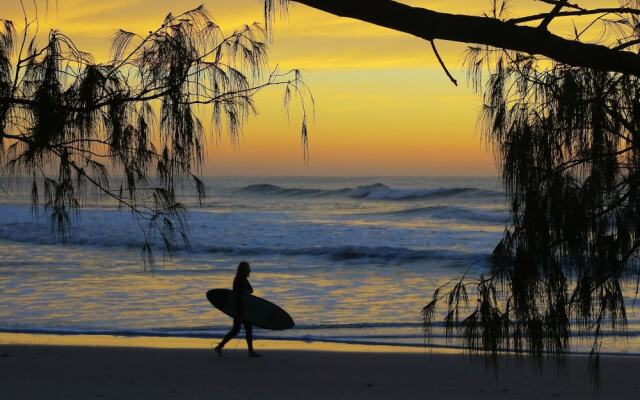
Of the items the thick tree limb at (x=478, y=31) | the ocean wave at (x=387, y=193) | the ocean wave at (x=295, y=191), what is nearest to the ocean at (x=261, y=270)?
the thick tree limb at (x=478, y=31)

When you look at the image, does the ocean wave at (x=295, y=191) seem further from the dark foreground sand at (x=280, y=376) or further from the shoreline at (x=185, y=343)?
the dark foreground sand at (x=280, y=376)

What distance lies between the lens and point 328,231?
33062mm

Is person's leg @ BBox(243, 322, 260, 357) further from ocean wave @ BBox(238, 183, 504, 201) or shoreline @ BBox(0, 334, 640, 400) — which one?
ocean wave @ BBox(238, 183, 504, 201)

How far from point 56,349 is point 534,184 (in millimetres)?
8878

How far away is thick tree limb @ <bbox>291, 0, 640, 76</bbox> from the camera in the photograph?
8.00ft

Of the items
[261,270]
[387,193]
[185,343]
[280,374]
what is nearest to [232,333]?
[280,374]

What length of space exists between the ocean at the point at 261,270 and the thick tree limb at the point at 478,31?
0.72 meters

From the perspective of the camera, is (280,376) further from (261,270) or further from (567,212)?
(261,270)

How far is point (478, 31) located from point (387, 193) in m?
55.2

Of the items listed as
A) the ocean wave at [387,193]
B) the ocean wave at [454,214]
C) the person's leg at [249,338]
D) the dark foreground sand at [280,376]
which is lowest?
the dark foreground sand at [280,376]

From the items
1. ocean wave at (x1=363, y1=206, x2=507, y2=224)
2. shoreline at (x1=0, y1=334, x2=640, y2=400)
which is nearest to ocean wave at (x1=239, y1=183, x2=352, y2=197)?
ocean wave at (x1=363, y1=206, x2=507, y2=224)

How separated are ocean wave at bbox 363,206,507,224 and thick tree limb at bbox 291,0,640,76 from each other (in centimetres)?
3384

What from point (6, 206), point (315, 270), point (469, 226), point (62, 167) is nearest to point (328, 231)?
point (469, 226)

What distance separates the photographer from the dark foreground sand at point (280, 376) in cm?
870
